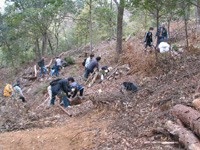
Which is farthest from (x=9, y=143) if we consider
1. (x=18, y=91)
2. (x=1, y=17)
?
(x=1, y=17)

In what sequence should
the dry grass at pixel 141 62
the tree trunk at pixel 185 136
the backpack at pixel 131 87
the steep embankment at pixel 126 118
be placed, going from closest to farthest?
1. the tree trunk at pixel 185 136
2. the steep embankment at pixel 126 118
3. the backpack at pixel 131 87
4. the dry grass at pixel 141 62

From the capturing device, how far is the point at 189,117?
→ 3375 mm

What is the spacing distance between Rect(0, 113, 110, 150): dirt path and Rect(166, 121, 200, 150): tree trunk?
152cm

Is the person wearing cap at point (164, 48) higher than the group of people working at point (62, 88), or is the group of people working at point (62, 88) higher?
the person wearing cap at point (164, 48)

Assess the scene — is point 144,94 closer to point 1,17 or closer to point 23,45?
point 1,17

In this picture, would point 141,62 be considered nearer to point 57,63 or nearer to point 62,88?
point 62,88

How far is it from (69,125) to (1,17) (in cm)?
1871

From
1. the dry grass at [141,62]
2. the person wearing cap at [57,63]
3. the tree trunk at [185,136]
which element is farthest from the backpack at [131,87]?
the person wearing cap at [57,63]

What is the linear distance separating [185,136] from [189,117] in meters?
0.41

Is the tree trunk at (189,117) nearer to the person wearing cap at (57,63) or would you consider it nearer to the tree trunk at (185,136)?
the tree trunk at (185,136)

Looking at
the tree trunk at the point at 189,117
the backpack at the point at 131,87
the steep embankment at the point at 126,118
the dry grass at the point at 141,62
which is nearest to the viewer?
the tree trunk at the point at 189,117

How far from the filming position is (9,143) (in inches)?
190

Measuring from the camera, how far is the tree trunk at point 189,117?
3080 mm

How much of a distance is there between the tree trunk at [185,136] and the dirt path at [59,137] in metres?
1.52
